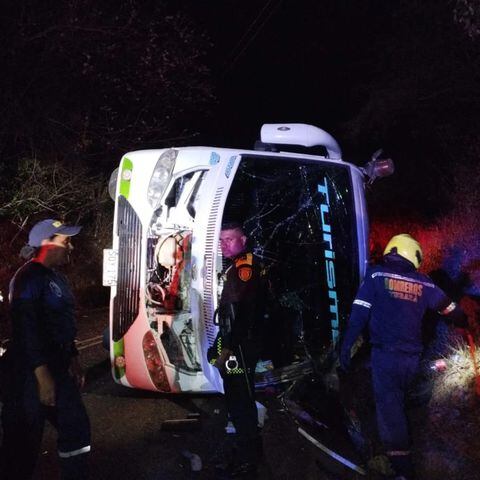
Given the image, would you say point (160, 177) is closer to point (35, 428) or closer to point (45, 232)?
point (45, 232)

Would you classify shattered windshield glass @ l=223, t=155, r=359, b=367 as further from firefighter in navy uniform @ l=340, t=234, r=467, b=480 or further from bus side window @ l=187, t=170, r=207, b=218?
firefighter in navy uniform @ l=340, t=234, r=467, b=480

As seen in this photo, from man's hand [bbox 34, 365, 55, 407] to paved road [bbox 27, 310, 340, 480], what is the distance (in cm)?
105

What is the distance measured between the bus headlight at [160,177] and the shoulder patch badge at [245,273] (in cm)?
148

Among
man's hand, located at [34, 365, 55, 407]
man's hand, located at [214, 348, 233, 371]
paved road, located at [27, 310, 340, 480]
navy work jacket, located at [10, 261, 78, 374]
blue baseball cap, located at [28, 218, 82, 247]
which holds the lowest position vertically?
paved road, located at [27, 310, 340, 480]

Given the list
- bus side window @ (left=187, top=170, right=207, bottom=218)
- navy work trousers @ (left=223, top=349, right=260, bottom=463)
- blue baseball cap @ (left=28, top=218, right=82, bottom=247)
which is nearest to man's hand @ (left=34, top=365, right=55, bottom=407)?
blue baseball cap @ (left=28, top=218, right=82, bottom=247)

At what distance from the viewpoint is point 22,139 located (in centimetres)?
1107

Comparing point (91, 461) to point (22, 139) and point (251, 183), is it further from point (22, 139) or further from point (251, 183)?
point (22, 139)

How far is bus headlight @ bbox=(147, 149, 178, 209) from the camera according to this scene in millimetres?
5168

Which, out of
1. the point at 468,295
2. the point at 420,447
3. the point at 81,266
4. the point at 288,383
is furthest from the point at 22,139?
the point at 420,447

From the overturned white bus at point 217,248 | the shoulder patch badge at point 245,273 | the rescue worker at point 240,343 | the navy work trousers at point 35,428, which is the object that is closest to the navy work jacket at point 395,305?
the rescue worker at point 240,343

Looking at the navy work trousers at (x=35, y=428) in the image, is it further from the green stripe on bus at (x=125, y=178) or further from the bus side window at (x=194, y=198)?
the bus side window at (x=194, y=198)

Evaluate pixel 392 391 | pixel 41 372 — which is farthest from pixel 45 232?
pixel 392 391

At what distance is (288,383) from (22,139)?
7.96 meters

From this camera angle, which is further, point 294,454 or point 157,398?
point 157,398
